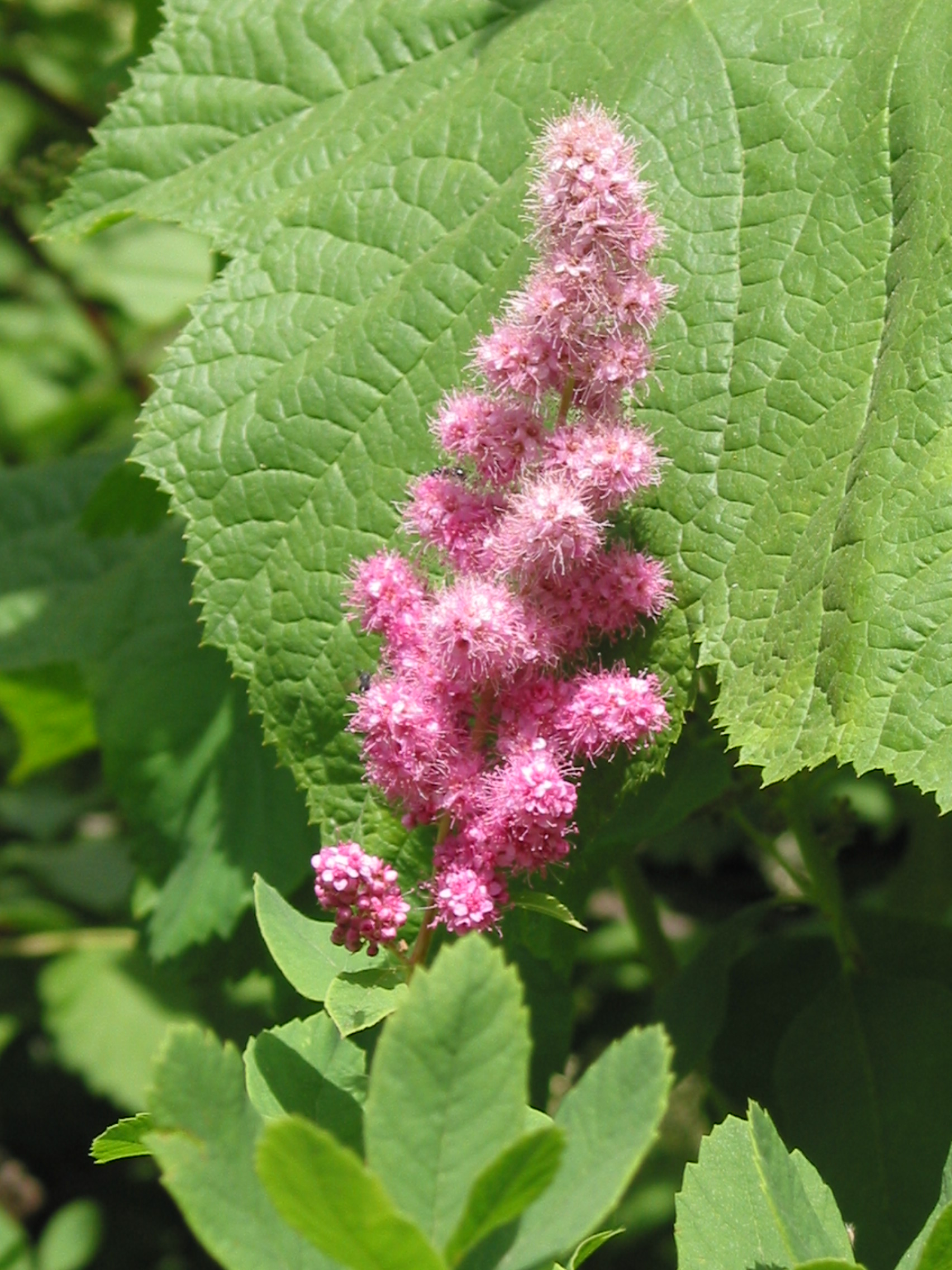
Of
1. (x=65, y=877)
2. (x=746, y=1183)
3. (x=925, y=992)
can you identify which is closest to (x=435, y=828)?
(x=746, y=1183)

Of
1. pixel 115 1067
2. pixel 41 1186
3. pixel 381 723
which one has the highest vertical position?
pixel 381 723

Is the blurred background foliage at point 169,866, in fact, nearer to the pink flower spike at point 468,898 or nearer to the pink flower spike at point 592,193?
the pink flower spike at point 468,898

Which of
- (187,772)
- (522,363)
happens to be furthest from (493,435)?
(187,772)

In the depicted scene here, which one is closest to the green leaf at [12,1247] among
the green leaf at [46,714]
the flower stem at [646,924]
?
the green leaf at [46,714]

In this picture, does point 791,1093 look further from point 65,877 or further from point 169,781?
point 65,877

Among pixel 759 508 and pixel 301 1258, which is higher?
pixel 759 508

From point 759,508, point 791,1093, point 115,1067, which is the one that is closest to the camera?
point 759,508

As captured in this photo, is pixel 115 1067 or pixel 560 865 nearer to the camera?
pixel 560 865
